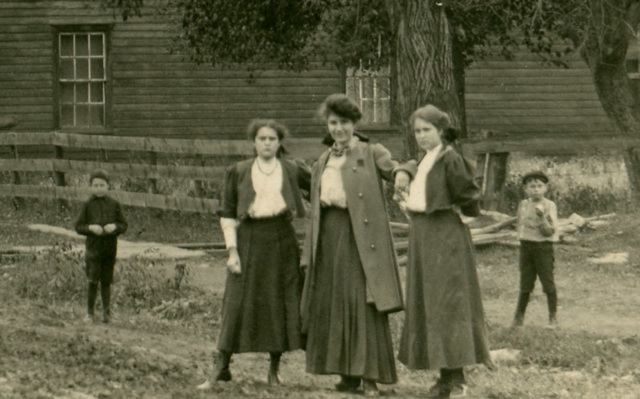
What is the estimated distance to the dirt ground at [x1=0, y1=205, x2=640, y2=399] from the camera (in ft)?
26.2

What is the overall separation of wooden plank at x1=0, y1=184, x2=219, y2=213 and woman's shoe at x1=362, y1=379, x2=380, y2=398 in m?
7.58

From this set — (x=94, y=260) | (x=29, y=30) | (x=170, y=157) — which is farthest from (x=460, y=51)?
(x=94, y=260)

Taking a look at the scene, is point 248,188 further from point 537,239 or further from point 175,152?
point 175,152

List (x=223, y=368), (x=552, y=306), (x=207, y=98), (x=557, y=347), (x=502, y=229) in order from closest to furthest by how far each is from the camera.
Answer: (x=223, y=368) → (x=557, y=347) → (x=552, y=306) → (x=502, y=229) → (x=207, y=98)

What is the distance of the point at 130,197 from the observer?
17250 mm

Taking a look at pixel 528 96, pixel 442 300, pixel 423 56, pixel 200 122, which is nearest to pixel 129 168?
pixel 423 56

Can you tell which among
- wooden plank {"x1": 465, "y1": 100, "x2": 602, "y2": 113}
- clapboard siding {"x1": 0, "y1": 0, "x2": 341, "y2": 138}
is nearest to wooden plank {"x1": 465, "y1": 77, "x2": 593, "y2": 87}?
wooden plank {"x1": 465, "y1": 100, "x2": 602, "y2": 113}

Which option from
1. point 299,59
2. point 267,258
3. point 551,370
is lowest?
point 551,370

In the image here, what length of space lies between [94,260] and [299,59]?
9.56 m

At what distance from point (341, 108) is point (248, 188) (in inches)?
28.8

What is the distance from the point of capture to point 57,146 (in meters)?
18.9

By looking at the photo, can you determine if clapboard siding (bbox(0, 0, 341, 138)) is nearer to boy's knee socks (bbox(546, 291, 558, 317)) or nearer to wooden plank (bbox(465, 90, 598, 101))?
wooden plank (bbox(465, 90, 598, 101))

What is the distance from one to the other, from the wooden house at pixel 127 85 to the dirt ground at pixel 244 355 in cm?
1193

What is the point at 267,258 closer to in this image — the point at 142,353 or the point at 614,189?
the point at 142,353
